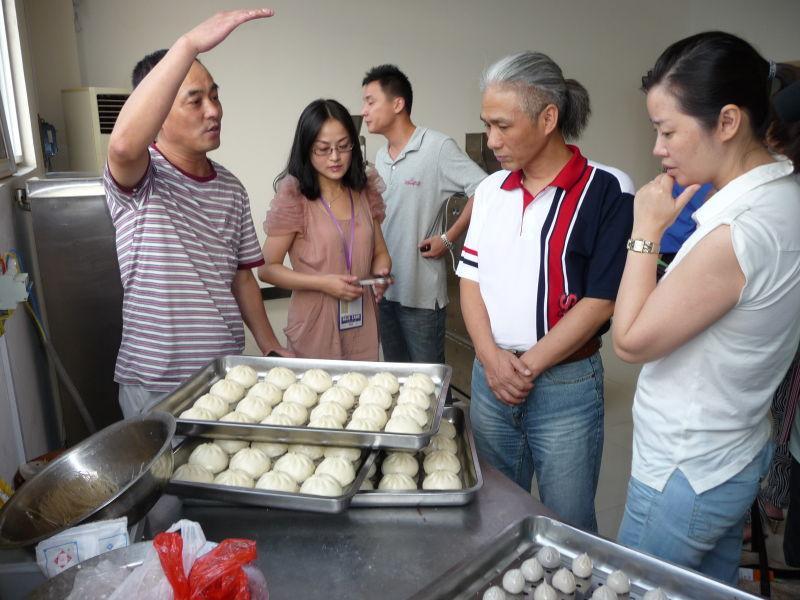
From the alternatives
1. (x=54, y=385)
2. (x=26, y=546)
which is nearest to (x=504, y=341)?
(x=26, y=546)

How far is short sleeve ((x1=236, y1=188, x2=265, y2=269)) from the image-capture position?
1729mm

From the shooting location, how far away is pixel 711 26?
7422 millimetres

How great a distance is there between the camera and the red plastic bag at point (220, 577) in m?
0.71

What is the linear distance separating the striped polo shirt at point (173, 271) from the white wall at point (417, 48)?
3738 mm

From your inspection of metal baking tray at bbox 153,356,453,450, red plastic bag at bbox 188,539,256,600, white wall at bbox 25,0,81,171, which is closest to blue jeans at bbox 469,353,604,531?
metal baking tray at bbox 153,356,453,450

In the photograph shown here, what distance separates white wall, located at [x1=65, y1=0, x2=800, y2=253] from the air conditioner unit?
49cm

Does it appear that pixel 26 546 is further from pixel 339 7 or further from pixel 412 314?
pixel 339 7

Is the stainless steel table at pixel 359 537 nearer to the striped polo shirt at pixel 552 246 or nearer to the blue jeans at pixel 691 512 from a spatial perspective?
the blue jeans at pixel 691 512

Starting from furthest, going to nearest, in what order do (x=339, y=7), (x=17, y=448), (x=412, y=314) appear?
(x=339, y=7), (x=412, y=314), (x=17, y=448)

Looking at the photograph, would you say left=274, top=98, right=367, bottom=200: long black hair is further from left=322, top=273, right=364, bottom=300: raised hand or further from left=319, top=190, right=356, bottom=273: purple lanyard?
left=322, top=273, right=364, bottom=300: raised hand

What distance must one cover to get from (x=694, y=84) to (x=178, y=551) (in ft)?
3.66

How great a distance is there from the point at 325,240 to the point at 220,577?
1.54m

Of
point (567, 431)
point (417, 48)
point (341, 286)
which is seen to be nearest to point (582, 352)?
point (567, 431)

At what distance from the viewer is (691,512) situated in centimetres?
113
